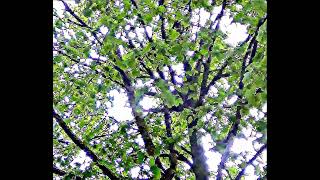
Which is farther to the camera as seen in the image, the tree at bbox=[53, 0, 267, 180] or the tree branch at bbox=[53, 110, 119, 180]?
the tree branch at bbox=[53, 110, 119, 180]

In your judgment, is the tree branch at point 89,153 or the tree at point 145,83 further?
the tree branch at point 89,153
